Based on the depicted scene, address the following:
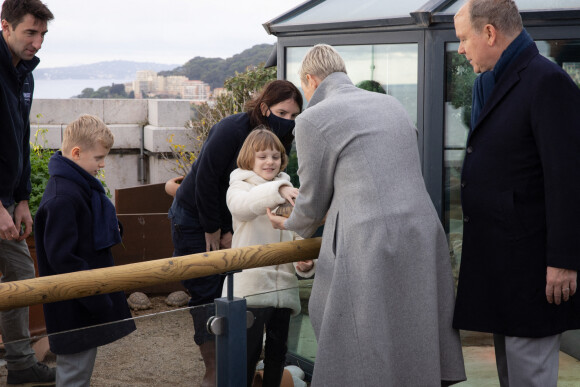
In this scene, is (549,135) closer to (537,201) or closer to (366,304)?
(537,201)

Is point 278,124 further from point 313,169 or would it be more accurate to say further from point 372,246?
point 372,246

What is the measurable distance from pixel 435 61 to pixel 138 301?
13.0ft

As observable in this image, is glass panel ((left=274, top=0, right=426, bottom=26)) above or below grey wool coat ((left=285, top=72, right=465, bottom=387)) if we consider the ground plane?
above

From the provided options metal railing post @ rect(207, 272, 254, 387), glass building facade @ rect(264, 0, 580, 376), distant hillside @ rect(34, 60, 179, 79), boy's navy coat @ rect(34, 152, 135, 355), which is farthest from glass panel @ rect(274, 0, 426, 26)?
distant hillside @ rect(34, 60, 179, 79)

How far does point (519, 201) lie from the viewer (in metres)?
2.68

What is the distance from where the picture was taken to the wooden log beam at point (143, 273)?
231 centimetres

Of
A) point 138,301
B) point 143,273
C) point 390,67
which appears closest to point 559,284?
point 143,273

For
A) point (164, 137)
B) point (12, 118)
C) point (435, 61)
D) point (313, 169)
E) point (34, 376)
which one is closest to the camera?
point (34, 376)

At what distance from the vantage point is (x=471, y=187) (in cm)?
281

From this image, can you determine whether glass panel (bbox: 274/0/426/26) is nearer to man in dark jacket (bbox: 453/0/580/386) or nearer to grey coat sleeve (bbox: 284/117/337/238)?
man in dark jacket (bbox: 453/0/580/386)

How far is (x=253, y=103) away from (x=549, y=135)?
71.0 inches

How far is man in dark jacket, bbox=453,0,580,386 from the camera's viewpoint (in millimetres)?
2578

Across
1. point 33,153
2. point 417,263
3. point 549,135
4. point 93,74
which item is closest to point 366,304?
point 417,263

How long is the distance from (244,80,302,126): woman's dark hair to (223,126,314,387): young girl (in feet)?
0.40
